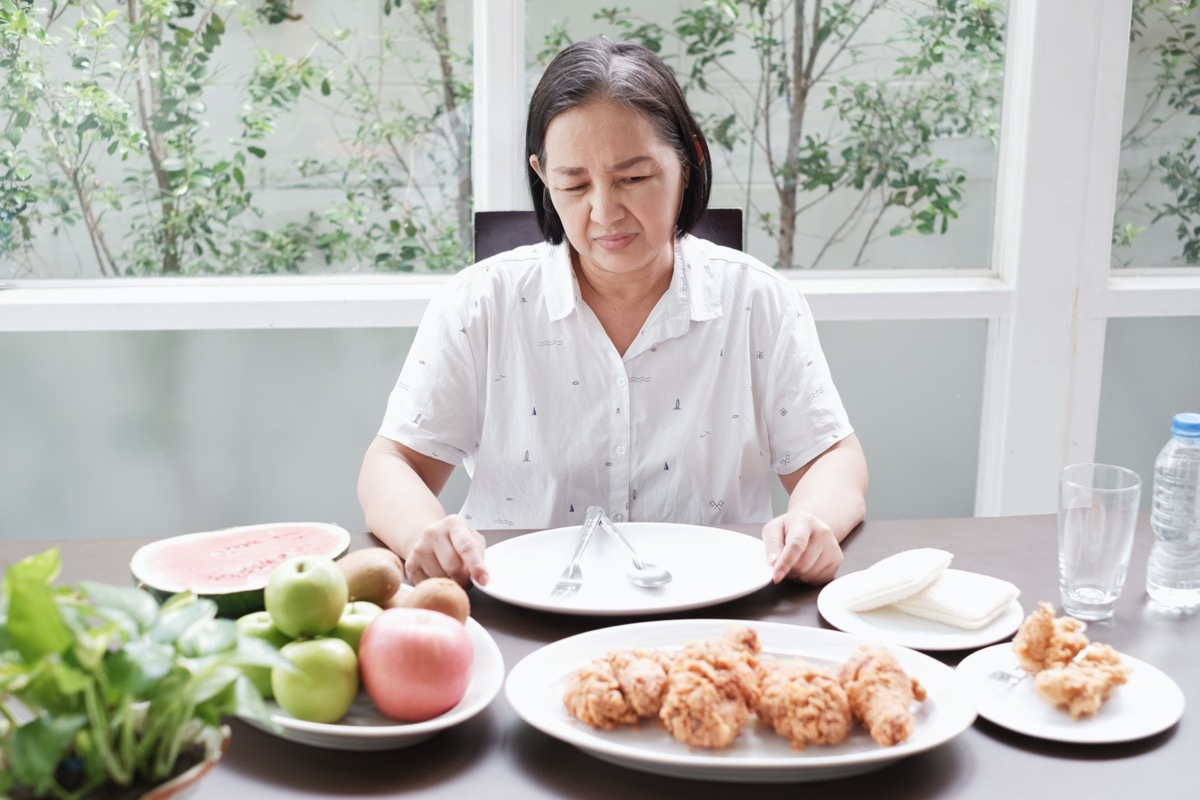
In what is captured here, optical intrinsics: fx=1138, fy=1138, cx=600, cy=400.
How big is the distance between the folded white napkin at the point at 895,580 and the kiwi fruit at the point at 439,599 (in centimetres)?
43

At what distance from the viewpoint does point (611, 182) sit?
5.42 feet

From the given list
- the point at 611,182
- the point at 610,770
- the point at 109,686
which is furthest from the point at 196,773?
the point at 611,182

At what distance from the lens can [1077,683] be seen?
0.99m

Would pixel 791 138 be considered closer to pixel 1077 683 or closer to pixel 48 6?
pixel 48 6

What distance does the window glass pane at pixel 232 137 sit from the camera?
102 inches

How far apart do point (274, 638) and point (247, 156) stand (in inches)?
76.4

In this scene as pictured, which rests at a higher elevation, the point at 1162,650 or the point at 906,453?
the point at 1162,650

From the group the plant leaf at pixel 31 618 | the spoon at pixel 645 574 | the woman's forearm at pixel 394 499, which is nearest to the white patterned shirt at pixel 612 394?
the woman's forearm at pixel 394 499

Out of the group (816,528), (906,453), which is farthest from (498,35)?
(816,528)

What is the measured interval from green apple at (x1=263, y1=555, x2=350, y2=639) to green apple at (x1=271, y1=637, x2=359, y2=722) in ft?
0.05

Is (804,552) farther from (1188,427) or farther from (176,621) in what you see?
(176,621)

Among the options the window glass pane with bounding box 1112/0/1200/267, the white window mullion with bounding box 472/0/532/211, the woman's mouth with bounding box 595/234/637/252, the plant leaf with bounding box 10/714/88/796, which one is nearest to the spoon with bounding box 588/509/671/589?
the woman's mouth with bounding box 595/234/637/252

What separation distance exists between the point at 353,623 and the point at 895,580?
1.86 feet

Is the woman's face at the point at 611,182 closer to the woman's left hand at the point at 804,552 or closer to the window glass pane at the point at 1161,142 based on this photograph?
the woman's left hand at the point at 804,552
